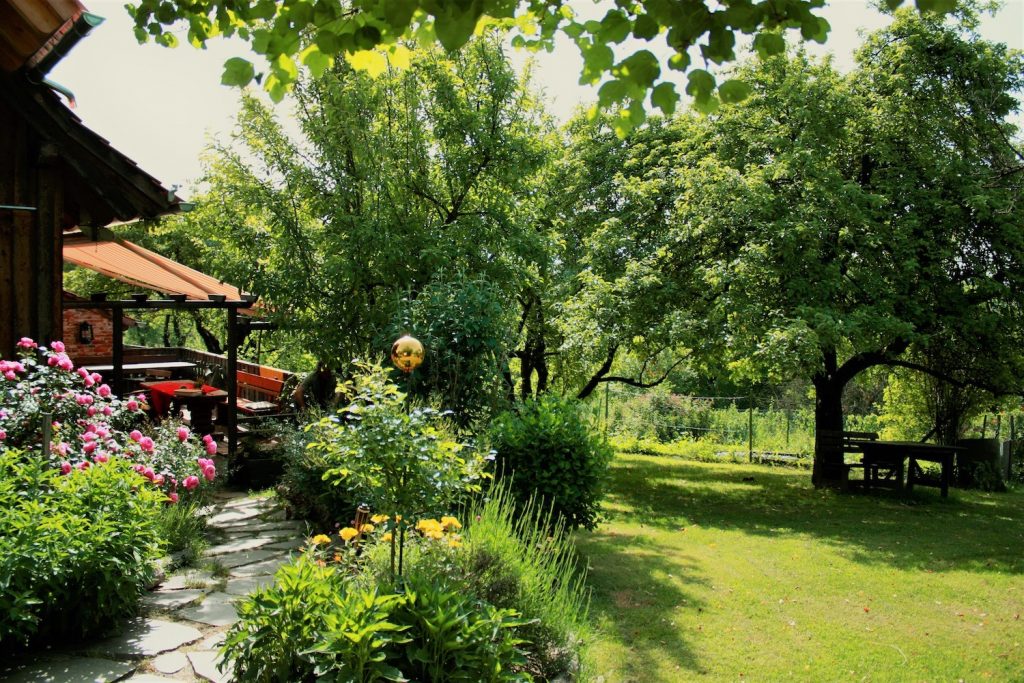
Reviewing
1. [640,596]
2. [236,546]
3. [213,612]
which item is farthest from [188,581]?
[640,596]

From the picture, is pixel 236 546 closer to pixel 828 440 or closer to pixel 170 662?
pixel 170 662

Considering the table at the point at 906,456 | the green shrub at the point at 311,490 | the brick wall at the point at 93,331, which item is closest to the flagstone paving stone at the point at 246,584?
the green shrub at the point at 311,490

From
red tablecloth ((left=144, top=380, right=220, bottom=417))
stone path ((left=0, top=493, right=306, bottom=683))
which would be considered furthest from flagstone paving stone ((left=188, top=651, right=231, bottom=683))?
red tablecloth ((left=144, top=380, right=220, bottom=417))

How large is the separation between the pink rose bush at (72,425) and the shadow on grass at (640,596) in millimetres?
2998

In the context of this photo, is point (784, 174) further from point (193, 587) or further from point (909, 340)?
point (193, 587)

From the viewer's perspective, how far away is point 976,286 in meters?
10.6

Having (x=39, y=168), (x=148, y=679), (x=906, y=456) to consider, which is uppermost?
(x=39, y=168)

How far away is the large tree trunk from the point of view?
12.1 m

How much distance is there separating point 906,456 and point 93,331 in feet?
49.8

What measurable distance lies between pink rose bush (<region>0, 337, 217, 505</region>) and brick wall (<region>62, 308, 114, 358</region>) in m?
9.52

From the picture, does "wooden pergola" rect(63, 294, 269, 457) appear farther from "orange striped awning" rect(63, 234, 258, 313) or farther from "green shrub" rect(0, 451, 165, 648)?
"green shrub" rect(0, 451, 165, 648)

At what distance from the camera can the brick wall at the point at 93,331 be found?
45.9 feet

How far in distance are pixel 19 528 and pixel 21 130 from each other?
11.7ft

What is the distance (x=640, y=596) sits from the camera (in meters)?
5.62
